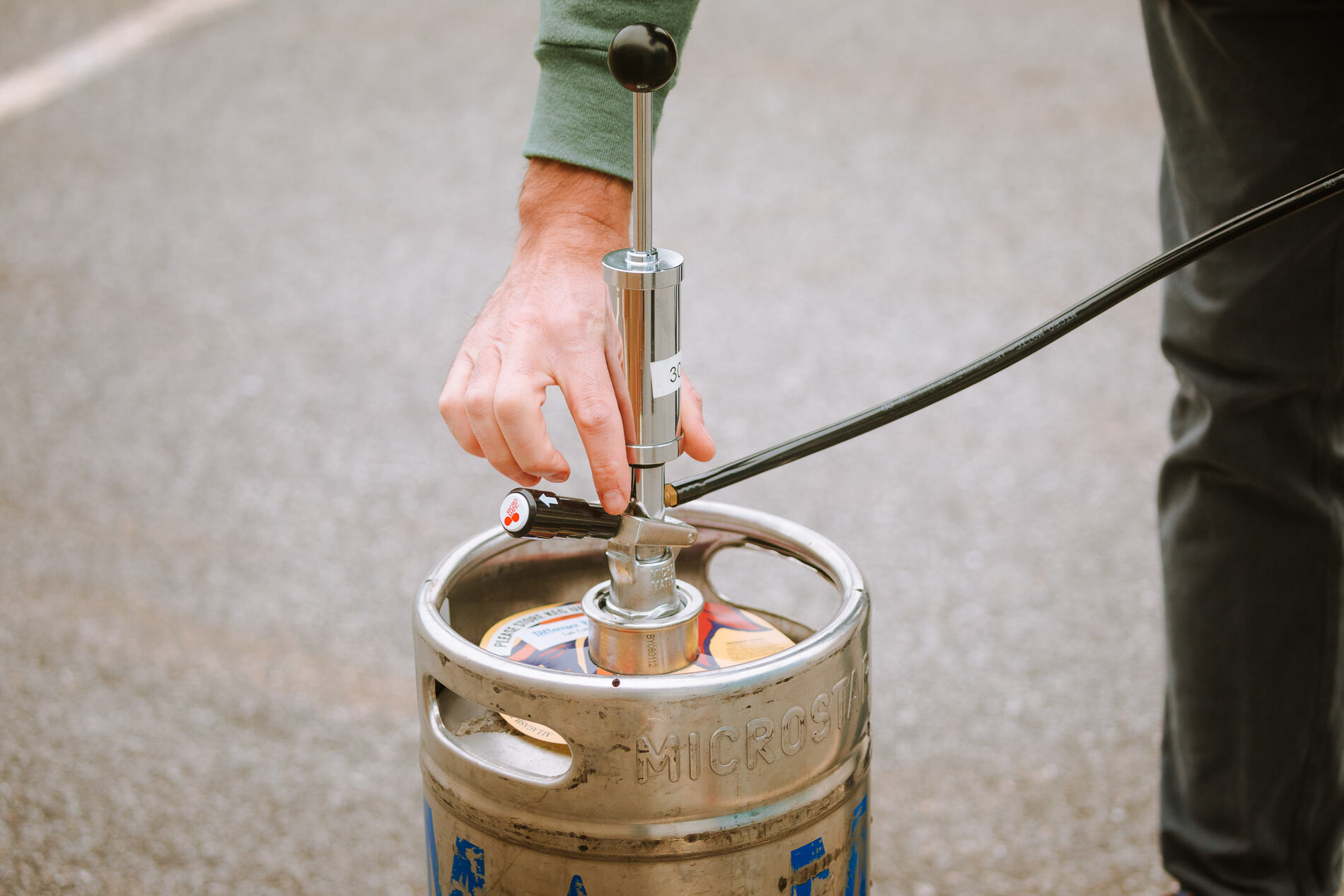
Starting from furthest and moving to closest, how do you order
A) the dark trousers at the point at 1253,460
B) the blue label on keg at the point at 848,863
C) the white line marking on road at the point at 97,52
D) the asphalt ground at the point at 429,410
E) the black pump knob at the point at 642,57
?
1. the white line marking on road at the point at 97,52
2. the asphalt ground at the point at 429,410
3. the dark trousers at the point at 1253,460
4. the blue label on keg at the point at 848,863
5. the black pump knob at the point at 642,57

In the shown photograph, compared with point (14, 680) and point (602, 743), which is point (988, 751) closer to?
point (602, 743)

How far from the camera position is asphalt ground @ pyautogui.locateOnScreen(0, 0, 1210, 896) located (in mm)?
1659

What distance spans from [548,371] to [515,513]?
0.31 feet

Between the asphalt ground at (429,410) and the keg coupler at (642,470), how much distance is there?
29.5 inches

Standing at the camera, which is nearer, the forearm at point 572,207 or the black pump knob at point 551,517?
the black pump knob at point 551,517

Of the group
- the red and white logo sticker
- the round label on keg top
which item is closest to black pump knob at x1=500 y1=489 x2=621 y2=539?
the red and white logo sticker

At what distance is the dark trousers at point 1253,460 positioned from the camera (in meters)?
1.18

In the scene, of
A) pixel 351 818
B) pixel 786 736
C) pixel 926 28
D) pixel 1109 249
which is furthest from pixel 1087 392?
pixel 926 28

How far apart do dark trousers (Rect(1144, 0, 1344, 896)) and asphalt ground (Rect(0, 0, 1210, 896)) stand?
0.23m

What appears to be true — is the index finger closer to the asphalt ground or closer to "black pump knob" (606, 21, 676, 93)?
"black pump knob" (606, 21, 676, 93)

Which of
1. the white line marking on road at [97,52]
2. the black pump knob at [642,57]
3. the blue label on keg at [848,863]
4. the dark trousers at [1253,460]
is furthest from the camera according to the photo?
the white line marking on road at [97,52]

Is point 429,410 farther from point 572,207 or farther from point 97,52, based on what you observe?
point 97,52

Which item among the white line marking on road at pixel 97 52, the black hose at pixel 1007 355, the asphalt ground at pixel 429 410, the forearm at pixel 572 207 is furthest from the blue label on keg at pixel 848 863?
the white line marking on road at pixel 97 52

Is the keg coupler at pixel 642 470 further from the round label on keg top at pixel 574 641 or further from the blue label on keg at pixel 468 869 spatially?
the blue label on keg at pixel 468 869
